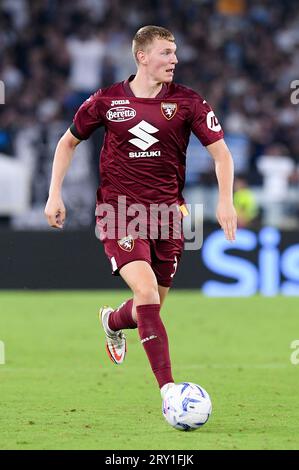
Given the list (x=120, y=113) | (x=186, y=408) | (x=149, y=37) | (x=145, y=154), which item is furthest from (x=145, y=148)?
(x=186, y=408)

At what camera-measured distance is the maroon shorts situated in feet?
23.8

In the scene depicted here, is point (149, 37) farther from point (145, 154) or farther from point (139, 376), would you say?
point (139, 376)

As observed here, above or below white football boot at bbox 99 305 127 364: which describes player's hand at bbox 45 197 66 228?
above

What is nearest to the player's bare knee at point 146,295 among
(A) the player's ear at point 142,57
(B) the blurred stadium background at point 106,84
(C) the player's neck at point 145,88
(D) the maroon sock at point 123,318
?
(D) the maroon sock at point 123,318

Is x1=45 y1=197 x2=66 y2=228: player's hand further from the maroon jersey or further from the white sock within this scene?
the white sock

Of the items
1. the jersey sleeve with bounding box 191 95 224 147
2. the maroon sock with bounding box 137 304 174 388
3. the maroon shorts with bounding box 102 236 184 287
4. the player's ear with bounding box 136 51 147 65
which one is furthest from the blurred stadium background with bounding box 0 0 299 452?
the player's ear with bounding box 136 51 147 65

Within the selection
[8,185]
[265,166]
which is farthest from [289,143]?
[8,185]

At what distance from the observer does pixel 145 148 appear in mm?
7434

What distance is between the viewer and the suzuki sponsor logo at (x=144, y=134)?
739 centimetres

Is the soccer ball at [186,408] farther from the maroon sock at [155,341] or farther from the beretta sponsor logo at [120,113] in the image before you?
the beretta sponsor logo at [120,113]

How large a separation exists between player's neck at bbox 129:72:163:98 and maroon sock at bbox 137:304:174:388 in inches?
53.3

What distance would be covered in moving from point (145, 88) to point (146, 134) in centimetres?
29

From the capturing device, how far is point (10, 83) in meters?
20.3
